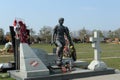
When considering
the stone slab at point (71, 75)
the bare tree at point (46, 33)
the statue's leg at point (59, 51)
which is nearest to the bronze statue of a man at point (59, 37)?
the statue's leg at point (59, 51)

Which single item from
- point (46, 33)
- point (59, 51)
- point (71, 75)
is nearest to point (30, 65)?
point (71, 75)

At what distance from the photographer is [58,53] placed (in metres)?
14.1

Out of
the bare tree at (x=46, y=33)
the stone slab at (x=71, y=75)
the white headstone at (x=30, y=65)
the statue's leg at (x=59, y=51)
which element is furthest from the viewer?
the bare tree at (x=46, y=33)

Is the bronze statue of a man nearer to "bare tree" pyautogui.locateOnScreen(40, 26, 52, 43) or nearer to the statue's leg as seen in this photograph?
the statue's leg

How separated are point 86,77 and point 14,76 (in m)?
3.06

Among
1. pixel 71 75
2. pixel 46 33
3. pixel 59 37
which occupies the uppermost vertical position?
pixel 46 33

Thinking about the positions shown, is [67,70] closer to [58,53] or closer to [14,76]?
[58,53]

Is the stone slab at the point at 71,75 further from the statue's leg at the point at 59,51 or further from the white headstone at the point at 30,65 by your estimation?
the statue's leg at the point at 59,51

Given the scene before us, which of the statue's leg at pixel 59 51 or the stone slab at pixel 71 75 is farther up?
the statue's leg at pixel 59 51

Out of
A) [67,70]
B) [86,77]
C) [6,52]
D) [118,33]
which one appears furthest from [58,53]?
[118,33]

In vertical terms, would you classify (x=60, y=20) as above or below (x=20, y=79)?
above

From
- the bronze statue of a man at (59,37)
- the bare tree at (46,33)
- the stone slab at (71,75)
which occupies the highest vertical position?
the bare tree at (46,33)

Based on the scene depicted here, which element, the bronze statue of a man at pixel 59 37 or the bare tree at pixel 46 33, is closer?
the bronze statue of a man at pixel 59 37

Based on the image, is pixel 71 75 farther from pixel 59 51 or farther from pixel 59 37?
pixel 59 37
